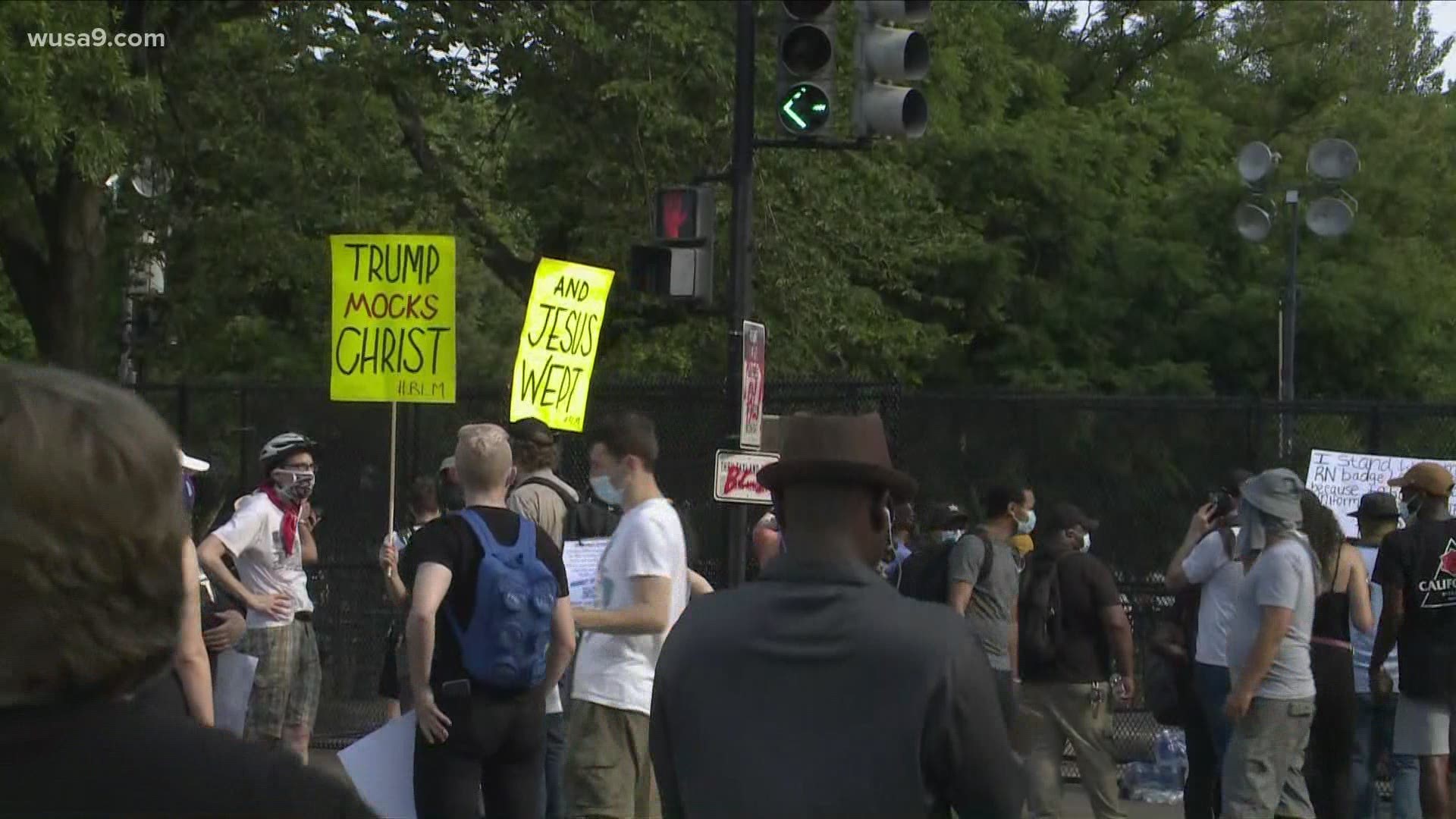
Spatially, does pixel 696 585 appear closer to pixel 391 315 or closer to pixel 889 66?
pixel 889 66

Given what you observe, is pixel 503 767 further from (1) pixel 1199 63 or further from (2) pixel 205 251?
(1) pixel 1199 63

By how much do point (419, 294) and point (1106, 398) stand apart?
4184 millimetres

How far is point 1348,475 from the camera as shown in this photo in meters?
12.6

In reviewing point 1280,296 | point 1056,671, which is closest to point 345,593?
point 1056,671

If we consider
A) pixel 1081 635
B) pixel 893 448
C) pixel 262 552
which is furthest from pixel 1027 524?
pixel 262 552

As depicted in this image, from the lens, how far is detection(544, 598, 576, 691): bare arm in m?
6.96

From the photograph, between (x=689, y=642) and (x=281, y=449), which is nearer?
(x=689, y=642)

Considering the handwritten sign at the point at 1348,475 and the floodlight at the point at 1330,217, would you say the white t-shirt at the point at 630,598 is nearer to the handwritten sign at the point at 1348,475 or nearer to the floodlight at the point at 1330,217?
the handwritten sign at the point at 1348,475

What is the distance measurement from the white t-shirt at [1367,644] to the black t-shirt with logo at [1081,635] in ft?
4.20

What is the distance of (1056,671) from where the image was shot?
31.0 feet

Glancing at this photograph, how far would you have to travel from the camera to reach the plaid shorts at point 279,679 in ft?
31.1

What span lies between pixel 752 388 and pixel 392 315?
2.06m

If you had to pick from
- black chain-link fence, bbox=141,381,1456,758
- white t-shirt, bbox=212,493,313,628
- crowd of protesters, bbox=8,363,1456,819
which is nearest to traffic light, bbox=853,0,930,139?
crowd of protesters, bbox=8,363,1456,819

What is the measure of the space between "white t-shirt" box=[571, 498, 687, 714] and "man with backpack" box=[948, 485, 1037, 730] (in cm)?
222
